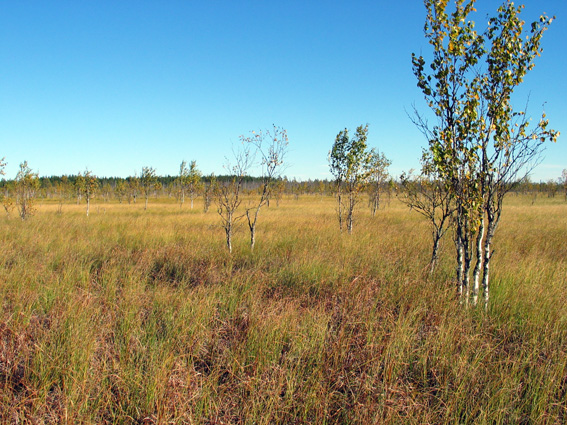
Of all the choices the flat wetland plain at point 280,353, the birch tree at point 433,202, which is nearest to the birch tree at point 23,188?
the flat wetland plain at point 280,353

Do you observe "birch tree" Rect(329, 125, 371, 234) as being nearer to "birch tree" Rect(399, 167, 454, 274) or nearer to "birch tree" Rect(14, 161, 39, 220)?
"birch tree" Rect(399, 167, 454, 274)

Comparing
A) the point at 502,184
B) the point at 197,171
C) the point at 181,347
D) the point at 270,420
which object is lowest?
the point at 270,420

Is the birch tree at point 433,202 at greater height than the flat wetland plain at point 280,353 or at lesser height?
greater

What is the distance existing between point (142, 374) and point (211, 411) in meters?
0.81

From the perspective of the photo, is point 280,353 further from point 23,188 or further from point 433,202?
point 23,188

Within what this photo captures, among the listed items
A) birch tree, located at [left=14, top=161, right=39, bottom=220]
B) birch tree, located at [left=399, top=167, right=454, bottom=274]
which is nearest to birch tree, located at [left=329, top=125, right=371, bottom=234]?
birch tree, located at [left=399, top=167, right=454, bottom=274]

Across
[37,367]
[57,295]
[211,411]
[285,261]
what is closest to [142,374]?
[211,411]

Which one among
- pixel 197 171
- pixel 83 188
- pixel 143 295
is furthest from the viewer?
pixel 197 171

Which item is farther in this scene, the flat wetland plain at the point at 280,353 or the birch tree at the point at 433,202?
the birch tree at the point at 433,202

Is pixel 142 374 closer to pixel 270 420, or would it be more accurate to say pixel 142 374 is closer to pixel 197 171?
pixel 270 420

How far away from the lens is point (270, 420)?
98.3 inches

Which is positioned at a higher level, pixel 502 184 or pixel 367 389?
pixel 502 184

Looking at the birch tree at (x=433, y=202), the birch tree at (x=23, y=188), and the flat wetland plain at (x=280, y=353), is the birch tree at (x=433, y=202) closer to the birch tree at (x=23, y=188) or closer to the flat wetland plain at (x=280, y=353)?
the flat wetland plain at (x=280, y=353)

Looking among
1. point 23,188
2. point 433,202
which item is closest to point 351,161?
point 433,202
